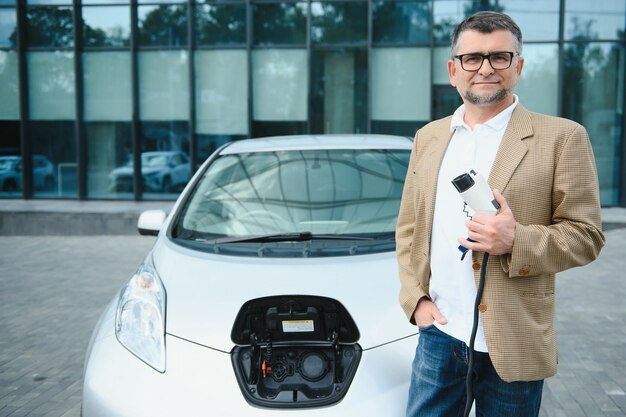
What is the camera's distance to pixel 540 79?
39.8 feet

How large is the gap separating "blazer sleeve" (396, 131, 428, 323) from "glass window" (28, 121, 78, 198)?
40.1ft

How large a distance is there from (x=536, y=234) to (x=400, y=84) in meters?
11.0

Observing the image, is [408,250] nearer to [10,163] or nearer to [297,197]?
[297,197]

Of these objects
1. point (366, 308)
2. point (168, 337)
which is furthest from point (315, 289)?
point (168, 337)

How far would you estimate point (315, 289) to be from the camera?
2.66 m

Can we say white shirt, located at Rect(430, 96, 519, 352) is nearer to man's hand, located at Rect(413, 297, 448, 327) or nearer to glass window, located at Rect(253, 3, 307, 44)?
man's hand, located at Rect(413, 297, 448, 327)

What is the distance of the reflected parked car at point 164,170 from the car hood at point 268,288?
10.2m

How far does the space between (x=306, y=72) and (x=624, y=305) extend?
25.7ft

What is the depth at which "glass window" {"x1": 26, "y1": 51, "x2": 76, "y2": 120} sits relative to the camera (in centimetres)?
1304

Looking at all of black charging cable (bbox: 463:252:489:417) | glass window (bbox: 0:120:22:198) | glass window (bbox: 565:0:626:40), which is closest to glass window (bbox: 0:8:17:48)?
glass window (bbox: 0:120:22:198)

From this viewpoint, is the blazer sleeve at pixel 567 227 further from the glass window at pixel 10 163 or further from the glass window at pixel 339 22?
the glass window at pixel 10 163

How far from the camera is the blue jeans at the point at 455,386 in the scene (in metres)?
1.90

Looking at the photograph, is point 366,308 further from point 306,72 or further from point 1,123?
point 1,123

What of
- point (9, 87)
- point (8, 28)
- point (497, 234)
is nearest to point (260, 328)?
point (497, 234)
